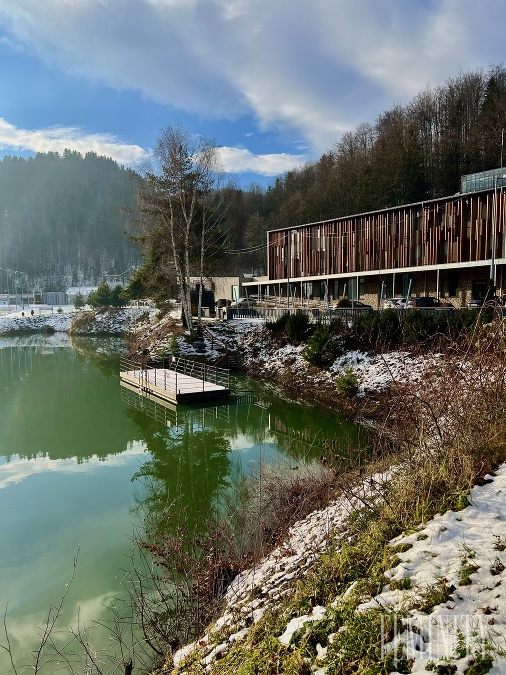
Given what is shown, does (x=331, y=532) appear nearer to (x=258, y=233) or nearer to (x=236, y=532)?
(x=236, y=532)

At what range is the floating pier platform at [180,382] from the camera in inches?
676

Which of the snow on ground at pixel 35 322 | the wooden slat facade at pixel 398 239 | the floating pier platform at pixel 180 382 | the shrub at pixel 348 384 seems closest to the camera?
the shrub at pixel 348 384

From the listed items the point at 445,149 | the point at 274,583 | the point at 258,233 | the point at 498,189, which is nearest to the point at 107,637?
the point at 274,583

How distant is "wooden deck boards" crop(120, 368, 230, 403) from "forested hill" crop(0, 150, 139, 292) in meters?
104

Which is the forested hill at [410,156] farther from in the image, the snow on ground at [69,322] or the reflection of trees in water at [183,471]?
the reflection of trees in water at [183,471]

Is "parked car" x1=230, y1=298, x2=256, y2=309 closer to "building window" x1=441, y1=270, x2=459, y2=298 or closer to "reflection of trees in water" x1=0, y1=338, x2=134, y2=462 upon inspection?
"reflection of trees in water" x1=0, y1=338, x2=134, y2=462

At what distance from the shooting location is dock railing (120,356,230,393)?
1852 centimetres

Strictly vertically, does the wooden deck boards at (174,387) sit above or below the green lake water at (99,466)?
above

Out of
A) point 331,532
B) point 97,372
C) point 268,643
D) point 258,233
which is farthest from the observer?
point 258,233

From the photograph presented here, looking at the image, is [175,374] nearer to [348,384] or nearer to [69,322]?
[348,384]

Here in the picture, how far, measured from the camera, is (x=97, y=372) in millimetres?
26000

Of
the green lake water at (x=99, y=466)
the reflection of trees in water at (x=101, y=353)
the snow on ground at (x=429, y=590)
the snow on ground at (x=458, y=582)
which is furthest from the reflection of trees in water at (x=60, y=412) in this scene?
the snow on ground at (x=458, y=582)

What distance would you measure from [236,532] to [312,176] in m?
61.2

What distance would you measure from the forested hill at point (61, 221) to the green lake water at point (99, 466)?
107933 mm
